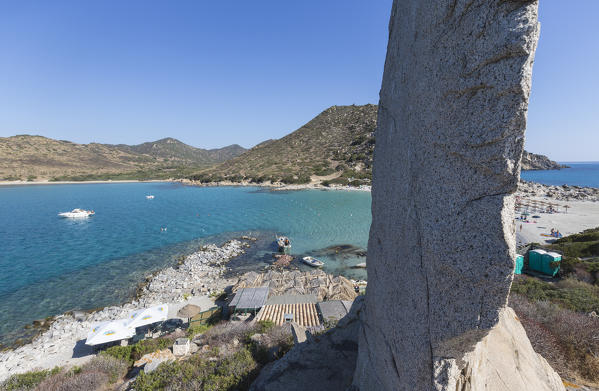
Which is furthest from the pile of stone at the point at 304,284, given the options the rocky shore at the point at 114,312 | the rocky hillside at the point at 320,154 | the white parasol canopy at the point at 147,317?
the rocky hillside at the point at 320,154

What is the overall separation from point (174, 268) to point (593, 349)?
2616cm

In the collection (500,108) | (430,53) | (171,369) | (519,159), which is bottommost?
(171,369)

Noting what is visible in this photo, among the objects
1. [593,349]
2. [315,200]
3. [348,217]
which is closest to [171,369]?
[593,349]

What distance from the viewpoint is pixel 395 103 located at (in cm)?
355

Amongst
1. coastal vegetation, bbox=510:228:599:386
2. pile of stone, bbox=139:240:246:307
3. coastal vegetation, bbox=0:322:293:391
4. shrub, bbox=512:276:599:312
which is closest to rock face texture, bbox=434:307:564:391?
coastal vegetation, bbox=510:228:599:386

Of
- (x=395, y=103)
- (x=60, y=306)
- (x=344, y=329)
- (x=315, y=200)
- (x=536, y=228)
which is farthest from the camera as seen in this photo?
(x=315, y=200)

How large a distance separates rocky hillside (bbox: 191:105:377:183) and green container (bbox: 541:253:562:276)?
6280 cm

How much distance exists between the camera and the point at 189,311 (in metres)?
16.1

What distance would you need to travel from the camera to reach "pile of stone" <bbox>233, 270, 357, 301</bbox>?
1650cm

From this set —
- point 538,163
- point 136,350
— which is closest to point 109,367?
point 136,350

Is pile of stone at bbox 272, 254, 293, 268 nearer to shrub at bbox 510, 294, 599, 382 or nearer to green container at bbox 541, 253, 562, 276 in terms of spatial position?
green container at bbox 541, 253, 562, 276

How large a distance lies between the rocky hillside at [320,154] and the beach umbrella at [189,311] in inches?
2582

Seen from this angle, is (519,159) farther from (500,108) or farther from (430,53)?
(430,53)

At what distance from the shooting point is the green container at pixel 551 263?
1444cm
